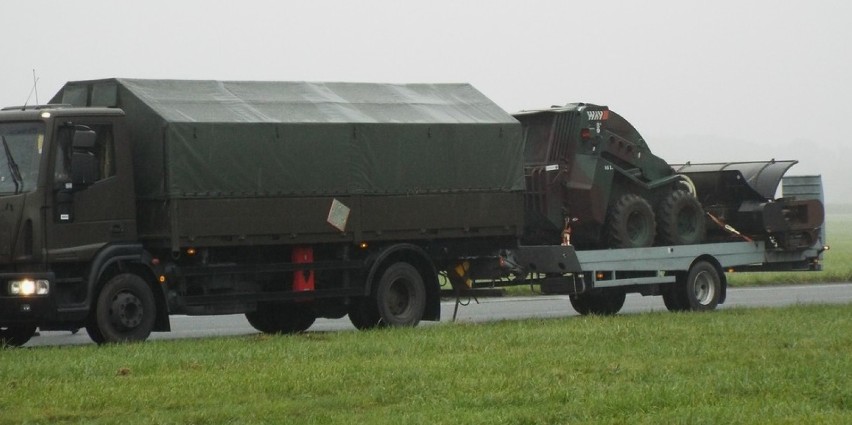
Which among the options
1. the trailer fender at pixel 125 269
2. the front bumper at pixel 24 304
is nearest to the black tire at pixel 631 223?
the trailer fender at pixel 125 269

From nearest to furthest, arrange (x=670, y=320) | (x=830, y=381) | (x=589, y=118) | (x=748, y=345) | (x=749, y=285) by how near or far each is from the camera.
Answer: (x=830, y=381)
(x=748, y=345)
(x=670, y=320)
(x=589, y=118)
(x=749, y=285)

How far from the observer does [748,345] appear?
621 inches

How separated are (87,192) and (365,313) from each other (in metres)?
4.21

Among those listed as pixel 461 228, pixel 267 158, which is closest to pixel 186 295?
pixel 267 158

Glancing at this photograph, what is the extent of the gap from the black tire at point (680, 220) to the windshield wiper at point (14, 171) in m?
9.70

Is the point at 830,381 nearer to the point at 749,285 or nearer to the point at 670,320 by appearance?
the point at 670,320

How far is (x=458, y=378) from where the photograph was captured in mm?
13078

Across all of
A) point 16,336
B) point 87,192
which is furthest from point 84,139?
point 16,336

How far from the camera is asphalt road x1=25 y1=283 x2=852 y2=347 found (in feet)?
68.6

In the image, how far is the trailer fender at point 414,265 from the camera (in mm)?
19719

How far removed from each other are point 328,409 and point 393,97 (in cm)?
988

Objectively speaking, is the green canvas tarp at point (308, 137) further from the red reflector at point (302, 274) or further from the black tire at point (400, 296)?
the black tire at point (400, 296)

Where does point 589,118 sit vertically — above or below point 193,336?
above

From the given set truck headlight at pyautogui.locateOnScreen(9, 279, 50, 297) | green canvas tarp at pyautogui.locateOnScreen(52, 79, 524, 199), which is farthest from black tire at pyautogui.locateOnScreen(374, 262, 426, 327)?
truck headlight at pyautogui.locateOnScreen(9, 279, 50, 297)
